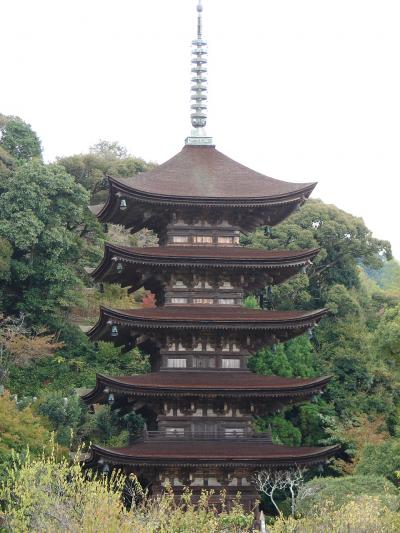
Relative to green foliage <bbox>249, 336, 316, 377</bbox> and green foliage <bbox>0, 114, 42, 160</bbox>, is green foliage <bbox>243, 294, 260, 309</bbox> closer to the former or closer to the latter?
green foliage <bbox>249, 336, 316, 377</bbox>

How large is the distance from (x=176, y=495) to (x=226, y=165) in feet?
41.9

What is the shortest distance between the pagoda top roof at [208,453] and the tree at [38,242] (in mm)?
28525

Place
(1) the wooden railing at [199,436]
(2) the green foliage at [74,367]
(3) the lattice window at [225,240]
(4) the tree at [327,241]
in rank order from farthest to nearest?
(4) the tree at [327,241], (2) the green foliage at [74,367], (3) the lattice window at [225,240], (1) the wooden railing at [199,436]

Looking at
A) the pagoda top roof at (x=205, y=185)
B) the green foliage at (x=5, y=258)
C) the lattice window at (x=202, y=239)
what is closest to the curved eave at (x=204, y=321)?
the lattice window at (x=202, y=239)

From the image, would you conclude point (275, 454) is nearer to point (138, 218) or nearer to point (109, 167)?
point (138, 218)

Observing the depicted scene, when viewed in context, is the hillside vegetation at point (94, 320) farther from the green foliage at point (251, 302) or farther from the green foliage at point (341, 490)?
the green foliage at point (341, 490)

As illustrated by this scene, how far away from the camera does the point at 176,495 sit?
41938 mm

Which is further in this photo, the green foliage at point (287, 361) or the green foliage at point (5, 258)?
the green foliage at point (5, 258)

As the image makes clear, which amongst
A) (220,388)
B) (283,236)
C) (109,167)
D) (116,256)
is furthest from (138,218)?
(109,167)

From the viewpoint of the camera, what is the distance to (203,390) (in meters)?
41.7

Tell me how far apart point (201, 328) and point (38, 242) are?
1162 inches

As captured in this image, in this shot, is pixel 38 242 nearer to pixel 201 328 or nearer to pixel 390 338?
pixel 390 338

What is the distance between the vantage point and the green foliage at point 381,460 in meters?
51.4

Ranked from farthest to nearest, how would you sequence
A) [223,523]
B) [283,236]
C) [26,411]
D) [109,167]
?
[109,167], [283,236], [26,411], [223,523]
